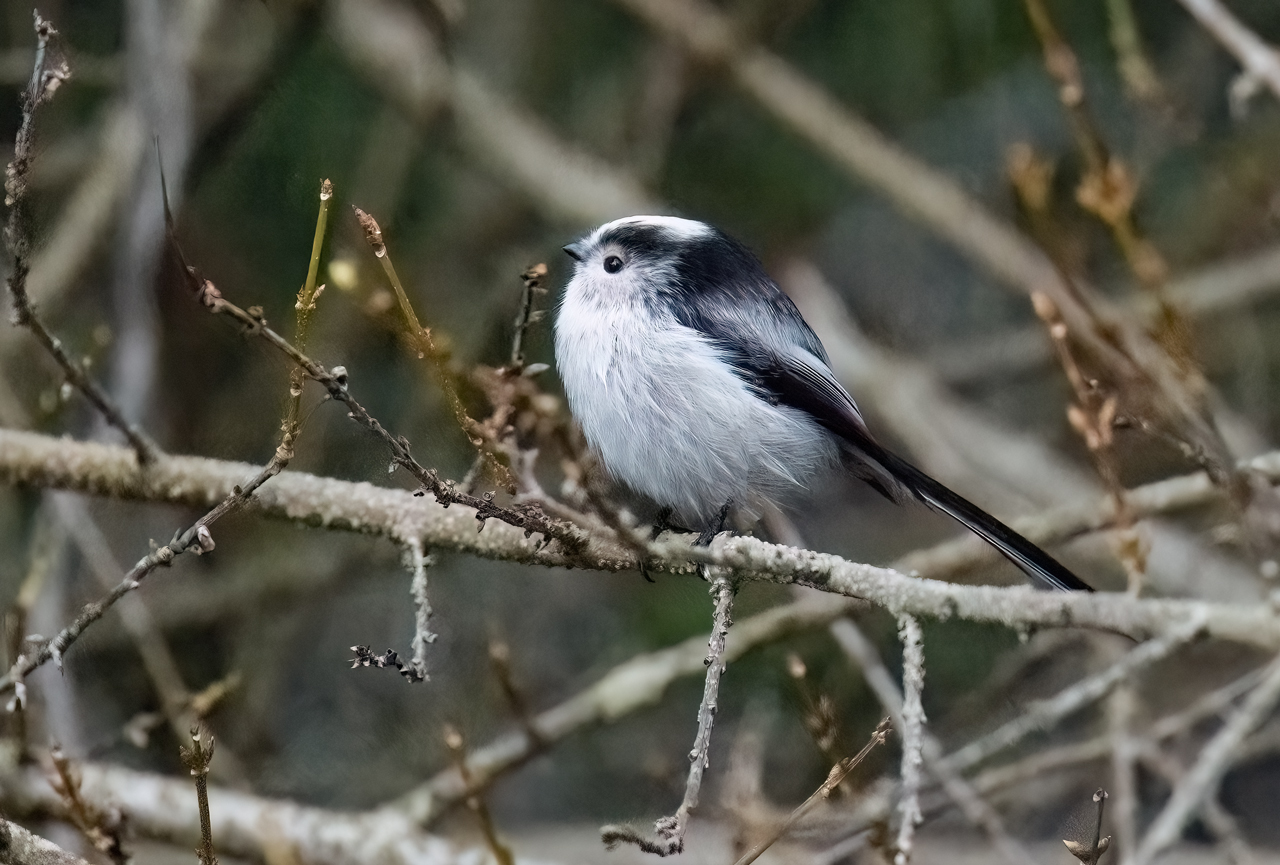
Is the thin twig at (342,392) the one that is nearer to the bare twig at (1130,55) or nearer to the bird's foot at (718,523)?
the bird's foot at (718,523)

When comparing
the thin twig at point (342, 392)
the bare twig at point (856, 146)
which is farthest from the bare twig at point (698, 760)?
the bare twig at point (856, 146)

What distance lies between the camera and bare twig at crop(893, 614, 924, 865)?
0.60 metres

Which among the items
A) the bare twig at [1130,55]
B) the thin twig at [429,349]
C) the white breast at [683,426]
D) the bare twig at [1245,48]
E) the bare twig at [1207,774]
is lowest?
the bare twig at [1207,774]

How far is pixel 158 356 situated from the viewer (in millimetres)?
1020

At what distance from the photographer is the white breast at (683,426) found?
0.91 m

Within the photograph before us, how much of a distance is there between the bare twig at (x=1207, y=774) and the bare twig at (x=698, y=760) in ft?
0.95

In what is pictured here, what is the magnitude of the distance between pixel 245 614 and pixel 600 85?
811 millimetres

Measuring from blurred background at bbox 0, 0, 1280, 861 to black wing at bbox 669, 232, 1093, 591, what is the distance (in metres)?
0.09

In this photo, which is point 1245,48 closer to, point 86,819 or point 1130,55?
point 1130,55

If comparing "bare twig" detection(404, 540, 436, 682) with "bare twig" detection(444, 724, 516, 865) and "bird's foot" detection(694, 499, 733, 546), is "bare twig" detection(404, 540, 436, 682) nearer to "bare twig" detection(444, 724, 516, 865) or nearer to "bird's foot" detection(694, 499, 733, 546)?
"bare twig" detection(444, 724, 516, 865)

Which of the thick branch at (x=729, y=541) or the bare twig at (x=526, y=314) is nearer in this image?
the bare twig at (x=526, y=314)

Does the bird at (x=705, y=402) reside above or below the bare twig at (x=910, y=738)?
above

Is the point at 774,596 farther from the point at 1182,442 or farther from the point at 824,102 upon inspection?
the point at 824,102

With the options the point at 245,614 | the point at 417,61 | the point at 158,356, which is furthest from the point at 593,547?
the point at 417,61
